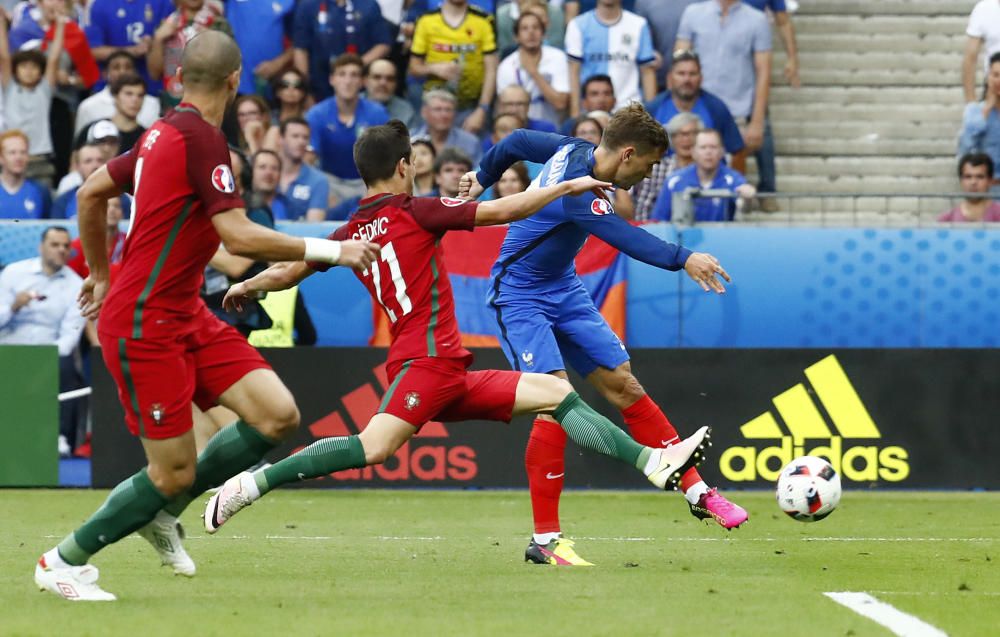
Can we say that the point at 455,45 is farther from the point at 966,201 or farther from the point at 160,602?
the point at 160,602

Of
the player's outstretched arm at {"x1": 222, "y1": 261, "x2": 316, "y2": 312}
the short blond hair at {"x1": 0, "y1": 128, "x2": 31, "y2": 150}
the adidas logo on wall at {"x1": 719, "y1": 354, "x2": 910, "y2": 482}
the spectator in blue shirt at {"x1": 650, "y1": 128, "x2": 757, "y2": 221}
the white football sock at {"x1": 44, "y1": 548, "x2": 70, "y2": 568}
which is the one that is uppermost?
the short blond hair at {"x1": 0, "y1": 128, "x2": 31, "y2": 150}

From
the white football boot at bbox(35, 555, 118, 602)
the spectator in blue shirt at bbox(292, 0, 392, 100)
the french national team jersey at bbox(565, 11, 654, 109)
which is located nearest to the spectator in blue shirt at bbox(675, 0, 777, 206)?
the french national team jersey at bbox(565, 11, 654, 109)

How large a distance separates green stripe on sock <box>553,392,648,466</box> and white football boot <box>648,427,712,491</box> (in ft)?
0.49

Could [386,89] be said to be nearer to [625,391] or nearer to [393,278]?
[625,391]

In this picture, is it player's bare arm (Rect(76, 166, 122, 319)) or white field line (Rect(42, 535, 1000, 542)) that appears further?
white field line (Rect(42, 535, 1000, 542))

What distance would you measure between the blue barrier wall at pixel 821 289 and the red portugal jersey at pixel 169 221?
609 cm

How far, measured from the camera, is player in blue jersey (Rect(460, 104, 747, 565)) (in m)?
8.30

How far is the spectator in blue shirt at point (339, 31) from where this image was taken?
51.6 ft

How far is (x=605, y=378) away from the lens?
8.94 meters

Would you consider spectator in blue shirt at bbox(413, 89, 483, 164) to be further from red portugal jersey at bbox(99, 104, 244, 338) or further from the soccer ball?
red portugal jersey at bbox(99, 104, 244, 338)

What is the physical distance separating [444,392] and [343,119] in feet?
25.6

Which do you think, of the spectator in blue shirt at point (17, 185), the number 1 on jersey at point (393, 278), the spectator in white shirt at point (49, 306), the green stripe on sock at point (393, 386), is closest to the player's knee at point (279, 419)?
the green stripe on sock at point (393, 386)

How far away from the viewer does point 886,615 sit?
6.57 m

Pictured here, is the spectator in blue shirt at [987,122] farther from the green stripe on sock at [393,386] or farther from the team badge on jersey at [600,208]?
the green stripe on sock at [393,386]
